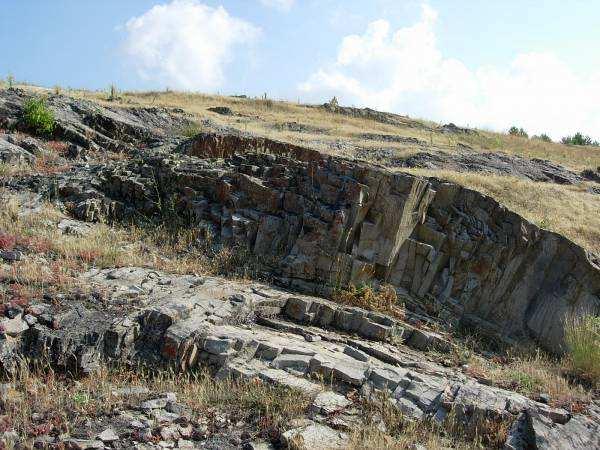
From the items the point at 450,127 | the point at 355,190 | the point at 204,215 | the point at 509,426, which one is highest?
the point at 450,127

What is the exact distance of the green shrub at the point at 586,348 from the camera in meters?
8.19

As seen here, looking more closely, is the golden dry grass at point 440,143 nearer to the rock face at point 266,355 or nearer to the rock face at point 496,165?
the rock face at point 496,165

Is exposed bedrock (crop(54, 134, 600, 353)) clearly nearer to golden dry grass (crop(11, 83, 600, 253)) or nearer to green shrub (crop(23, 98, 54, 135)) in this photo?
golden dry grass (crop(11, 83, 600, 253))

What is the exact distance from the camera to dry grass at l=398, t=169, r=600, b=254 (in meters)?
15.5

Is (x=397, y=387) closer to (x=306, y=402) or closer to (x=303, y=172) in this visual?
(x=306, y=402)

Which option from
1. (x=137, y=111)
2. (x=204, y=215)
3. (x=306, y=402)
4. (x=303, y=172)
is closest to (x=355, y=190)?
(x=303, y=172)

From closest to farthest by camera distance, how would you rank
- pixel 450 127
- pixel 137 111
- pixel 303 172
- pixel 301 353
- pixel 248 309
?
pixel 301 353 → pixel 248 309 → pixel 303 172 → pixel 137 111 → pixel 450 127

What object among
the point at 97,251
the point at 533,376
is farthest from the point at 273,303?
the point at 533,376

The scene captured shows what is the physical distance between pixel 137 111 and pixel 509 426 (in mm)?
19570

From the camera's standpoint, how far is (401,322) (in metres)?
8.98

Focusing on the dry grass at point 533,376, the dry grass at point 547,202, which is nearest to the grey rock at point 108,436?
the dry grass at point 533,376

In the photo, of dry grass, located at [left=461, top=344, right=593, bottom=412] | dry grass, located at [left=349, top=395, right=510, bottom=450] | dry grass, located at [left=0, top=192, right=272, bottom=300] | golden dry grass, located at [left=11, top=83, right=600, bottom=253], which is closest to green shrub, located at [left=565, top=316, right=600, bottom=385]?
dry grass, located at [left=461, top=344, right=593, bottom=412]

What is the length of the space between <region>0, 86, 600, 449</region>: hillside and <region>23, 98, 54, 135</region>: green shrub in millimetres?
72

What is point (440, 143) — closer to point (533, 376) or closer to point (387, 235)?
point (387, 235)
